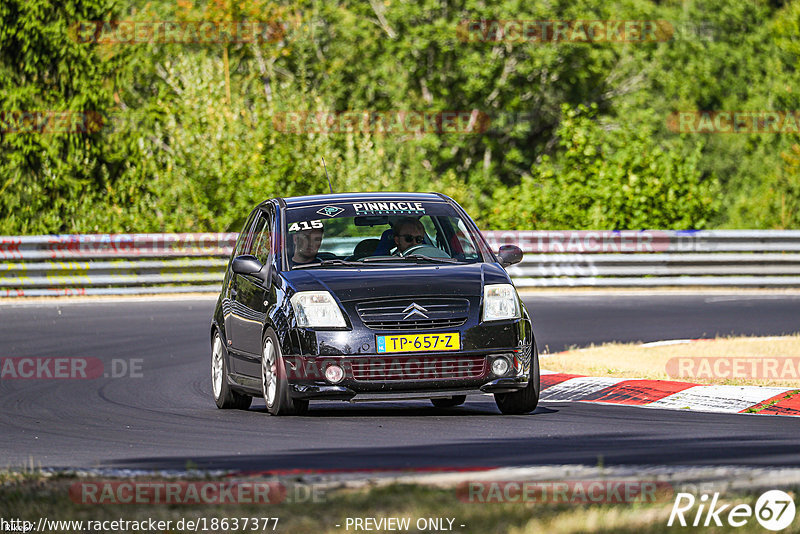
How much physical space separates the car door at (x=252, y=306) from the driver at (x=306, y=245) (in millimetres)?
237

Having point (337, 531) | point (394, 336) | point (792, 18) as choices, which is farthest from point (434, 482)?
point (792, 18)

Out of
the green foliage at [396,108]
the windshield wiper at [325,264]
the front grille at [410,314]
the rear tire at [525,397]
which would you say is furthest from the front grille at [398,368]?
the green foliage at [396,108]

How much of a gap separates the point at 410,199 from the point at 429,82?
39708 mm

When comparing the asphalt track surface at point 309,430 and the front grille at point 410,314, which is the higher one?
the front grille at point 410,314

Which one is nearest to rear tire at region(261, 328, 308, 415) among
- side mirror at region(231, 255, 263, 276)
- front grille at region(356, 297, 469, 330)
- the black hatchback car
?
the black hatchback car

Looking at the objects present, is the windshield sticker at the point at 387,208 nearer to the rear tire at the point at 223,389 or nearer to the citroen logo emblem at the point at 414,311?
the citroen logo emblem at the point at 414,311

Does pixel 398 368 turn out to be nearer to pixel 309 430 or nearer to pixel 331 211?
pixel 309 430

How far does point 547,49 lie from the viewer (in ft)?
163

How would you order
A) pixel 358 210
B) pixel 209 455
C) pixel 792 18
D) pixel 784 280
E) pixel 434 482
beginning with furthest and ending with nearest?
pixel 792 18 → pixel 784 280 → pixel 358 210 → pixel 209 455 → pixel 434 482

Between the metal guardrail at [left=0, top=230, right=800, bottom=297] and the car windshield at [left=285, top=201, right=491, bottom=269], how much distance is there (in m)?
12.6

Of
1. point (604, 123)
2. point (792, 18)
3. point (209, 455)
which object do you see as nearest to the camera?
point (209, 455)

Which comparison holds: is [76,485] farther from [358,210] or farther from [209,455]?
[358,210]

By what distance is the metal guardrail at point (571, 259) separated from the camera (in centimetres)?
2356

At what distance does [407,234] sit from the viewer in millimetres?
10844
